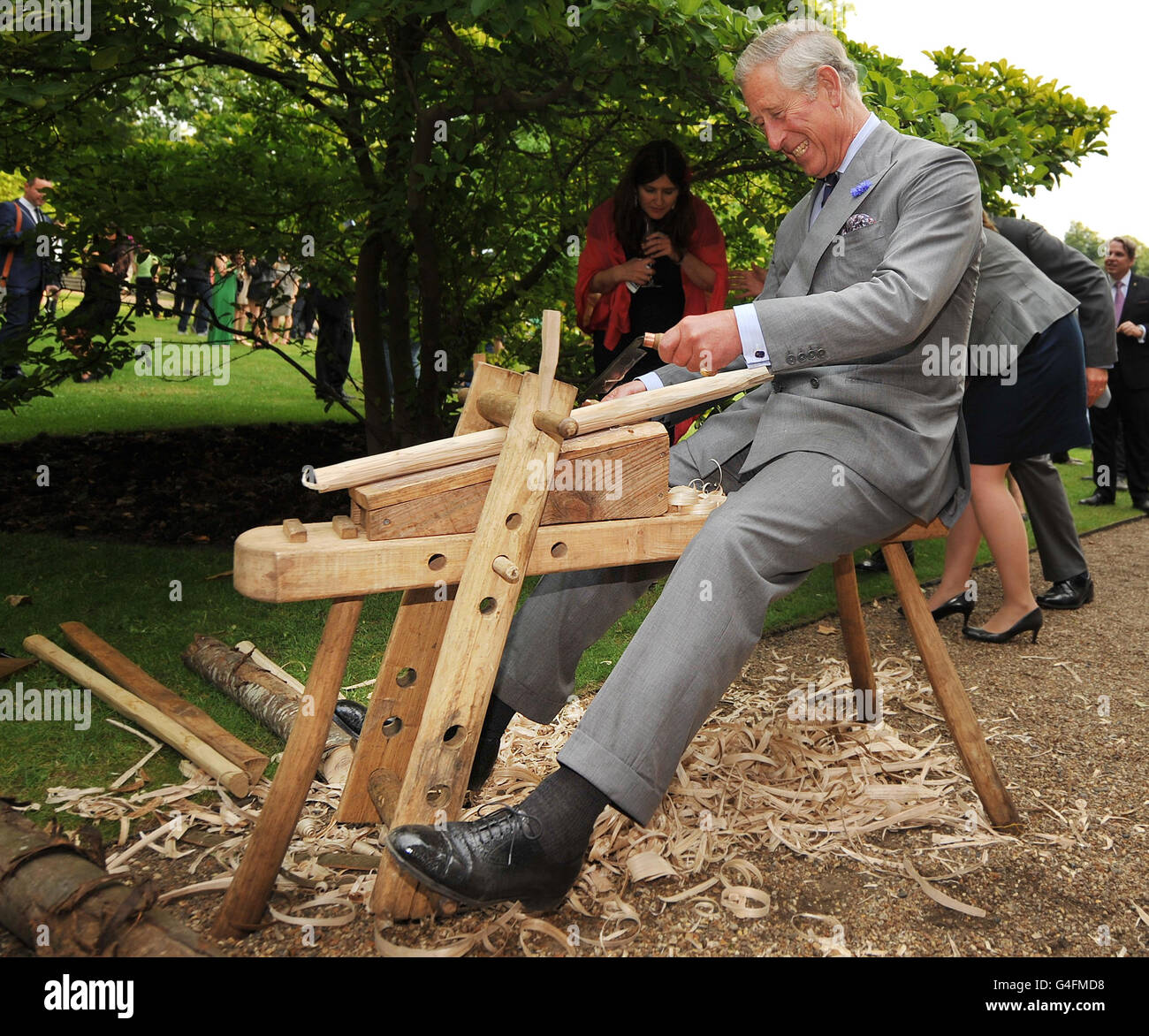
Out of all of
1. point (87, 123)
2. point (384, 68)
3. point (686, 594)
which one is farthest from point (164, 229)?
point (686, 594)

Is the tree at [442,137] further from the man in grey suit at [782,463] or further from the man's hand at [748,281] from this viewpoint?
the man in grey suit at [782,463]

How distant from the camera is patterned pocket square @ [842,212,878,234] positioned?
8.98ft

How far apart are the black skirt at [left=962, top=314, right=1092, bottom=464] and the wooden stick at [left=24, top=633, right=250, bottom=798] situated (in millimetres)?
3321

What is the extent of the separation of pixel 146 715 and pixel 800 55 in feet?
8.75

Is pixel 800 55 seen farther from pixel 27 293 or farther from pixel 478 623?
pixel 27 293

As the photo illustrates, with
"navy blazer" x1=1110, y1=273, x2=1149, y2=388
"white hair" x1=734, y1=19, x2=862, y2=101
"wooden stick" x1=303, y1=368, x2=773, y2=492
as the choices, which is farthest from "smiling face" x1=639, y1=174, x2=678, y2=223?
"navy blazer" x1=1110, y1=273, x2=1149, y2=388

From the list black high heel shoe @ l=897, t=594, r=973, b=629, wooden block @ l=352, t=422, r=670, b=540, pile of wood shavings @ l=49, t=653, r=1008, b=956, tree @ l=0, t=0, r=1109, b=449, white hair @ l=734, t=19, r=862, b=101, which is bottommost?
pile of wood shavings @ l=49, t=653, r=1008, b=956

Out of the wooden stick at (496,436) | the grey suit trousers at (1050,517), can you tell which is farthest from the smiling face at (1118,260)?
the wooden stick at (496,436)

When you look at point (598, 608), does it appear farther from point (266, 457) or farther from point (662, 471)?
point (266, 457)

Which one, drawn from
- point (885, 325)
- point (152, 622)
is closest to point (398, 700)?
point (885, 325)

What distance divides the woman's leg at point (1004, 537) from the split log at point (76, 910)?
3.60 meters

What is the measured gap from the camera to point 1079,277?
518 centimetres

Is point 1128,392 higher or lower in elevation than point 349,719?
higher

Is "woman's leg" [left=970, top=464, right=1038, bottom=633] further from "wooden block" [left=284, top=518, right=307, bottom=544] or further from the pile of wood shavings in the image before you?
"wooden block" [left=284, top=518, right=307, bottom=544]
